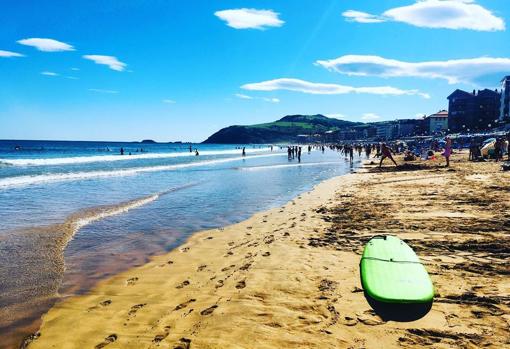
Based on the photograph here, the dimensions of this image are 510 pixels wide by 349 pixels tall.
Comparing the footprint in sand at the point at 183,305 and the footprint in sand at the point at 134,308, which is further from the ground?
the footprint in sand at the point at 183,305

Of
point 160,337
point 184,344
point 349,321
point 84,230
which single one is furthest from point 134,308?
point 84,230

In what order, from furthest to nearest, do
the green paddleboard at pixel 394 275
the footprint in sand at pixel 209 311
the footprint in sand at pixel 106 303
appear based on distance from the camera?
the footprint in sand at pixel 106 303
the footprint in sand at pixel 209 311
the green paddleboard at pixel 394 275

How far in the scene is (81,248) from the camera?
8.11 metres

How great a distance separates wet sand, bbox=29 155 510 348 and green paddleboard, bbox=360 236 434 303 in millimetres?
170

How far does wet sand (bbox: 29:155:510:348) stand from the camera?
374cm

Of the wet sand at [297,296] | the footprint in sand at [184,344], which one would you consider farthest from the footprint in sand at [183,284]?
the footprint in sand at [184,344]

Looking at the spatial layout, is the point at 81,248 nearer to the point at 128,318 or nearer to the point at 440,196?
the point at 128,318

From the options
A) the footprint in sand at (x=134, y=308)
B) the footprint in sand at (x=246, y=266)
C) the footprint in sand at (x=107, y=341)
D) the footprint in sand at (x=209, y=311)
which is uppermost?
the footprint in sand at (x=209, y=311)

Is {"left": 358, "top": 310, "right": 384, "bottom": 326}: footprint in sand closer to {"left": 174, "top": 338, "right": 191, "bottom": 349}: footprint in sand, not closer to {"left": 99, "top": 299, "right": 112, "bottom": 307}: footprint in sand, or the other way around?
{"left": 174, "top": 338, "right": 191, "bottom": 349}: footprint in sand

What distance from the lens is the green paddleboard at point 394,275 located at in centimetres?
428

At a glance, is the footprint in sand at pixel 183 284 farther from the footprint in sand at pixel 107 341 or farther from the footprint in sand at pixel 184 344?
the footprint in sand at pixel 184 344

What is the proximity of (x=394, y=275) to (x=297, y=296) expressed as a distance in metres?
1.38

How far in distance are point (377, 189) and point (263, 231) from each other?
820 centimetres

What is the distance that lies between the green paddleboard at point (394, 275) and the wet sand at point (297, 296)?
17 cm
